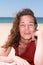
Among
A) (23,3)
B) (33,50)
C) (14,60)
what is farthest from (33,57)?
(23,3)

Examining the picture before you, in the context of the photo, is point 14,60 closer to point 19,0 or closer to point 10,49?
point 10,49

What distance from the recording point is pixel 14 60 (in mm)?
1314

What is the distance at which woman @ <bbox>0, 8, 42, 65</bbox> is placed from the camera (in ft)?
4.81

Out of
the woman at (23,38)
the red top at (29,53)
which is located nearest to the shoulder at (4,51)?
the woman at (23,38)

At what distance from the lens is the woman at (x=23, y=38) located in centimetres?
147

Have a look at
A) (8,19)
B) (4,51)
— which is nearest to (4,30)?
(8,19)

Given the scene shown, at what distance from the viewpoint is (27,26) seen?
151 centimetres

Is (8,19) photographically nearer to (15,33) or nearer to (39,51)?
(15,33)

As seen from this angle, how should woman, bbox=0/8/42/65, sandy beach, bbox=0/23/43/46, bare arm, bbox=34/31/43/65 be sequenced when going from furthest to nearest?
sandy beach, bbox=0/23/43/46, woman, bbox=0/8/42/65, bare arm, bbox=34/31/43/65

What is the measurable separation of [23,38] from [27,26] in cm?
13

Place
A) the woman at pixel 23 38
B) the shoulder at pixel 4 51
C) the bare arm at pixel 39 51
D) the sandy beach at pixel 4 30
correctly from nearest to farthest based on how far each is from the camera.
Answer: the bare arm at pixel 39 51 < the woman at pixel 23 38 < the shoulder at pixel 4 51 < the sandy beach at pixel 4 30

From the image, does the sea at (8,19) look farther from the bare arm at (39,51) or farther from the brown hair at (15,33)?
the bare arm at (39,51)

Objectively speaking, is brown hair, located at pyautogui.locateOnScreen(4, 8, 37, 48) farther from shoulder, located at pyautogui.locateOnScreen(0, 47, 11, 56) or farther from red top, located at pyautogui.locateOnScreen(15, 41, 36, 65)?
red top, located at pyautogui.locateOnScreen(15, 41, 36, 65)

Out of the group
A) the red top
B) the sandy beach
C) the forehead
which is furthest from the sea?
the red top
